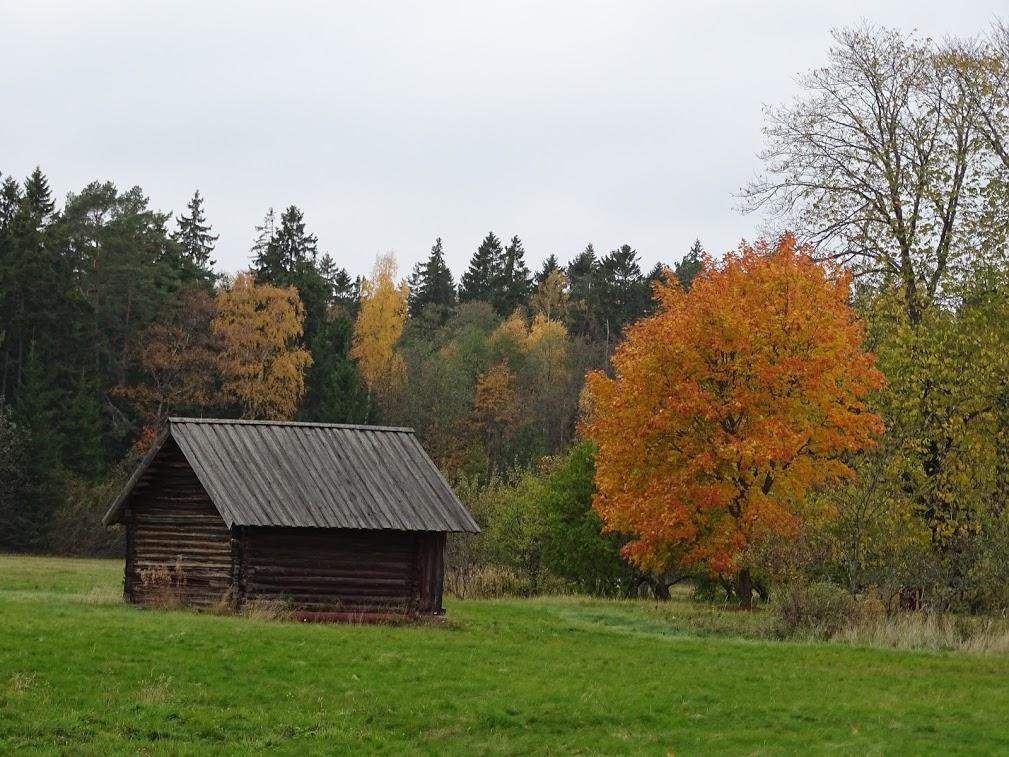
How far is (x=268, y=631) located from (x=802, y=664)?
31.8 ft

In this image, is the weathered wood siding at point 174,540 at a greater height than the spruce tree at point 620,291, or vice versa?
the spruce tree at point 620,291

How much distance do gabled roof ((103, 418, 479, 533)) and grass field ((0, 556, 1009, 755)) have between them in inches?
133

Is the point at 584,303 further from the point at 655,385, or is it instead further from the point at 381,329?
the point at 655,385

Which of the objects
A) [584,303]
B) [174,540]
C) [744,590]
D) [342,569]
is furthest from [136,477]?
[584,303]

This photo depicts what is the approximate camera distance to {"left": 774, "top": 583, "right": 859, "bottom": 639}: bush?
31297 millimetres

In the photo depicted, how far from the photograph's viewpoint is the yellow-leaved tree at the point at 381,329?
96.8m

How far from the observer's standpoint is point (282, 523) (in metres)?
31.4

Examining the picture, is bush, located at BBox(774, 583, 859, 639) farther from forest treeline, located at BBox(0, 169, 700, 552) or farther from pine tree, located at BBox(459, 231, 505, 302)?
pine tree, located at BBox(459, 231, 505, 302)

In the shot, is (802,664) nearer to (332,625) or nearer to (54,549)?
(332,625)

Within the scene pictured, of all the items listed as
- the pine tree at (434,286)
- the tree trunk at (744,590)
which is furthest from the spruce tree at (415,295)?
the tree trunk at (744,590)

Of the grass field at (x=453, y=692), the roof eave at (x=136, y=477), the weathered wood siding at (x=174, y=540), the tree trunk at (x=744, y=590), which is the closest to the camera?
the grass field at (x=453, y=692)

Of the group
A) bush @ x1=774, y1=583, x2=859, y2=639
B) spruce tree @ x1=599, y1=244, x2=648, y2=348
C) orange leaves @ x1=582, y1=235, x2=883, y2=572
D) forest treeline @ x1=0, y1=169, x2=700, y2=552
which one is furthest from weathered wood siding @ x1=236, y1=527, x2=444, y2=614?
spruce tree @ x1=599, y1=244, x2=648, y2=348

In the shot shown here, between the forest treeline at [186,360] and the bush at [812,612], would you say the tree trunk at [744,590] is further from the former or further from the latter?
the forest treeline at [186,360]

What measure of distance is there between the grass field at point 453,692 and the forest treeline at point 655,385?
6.68m
